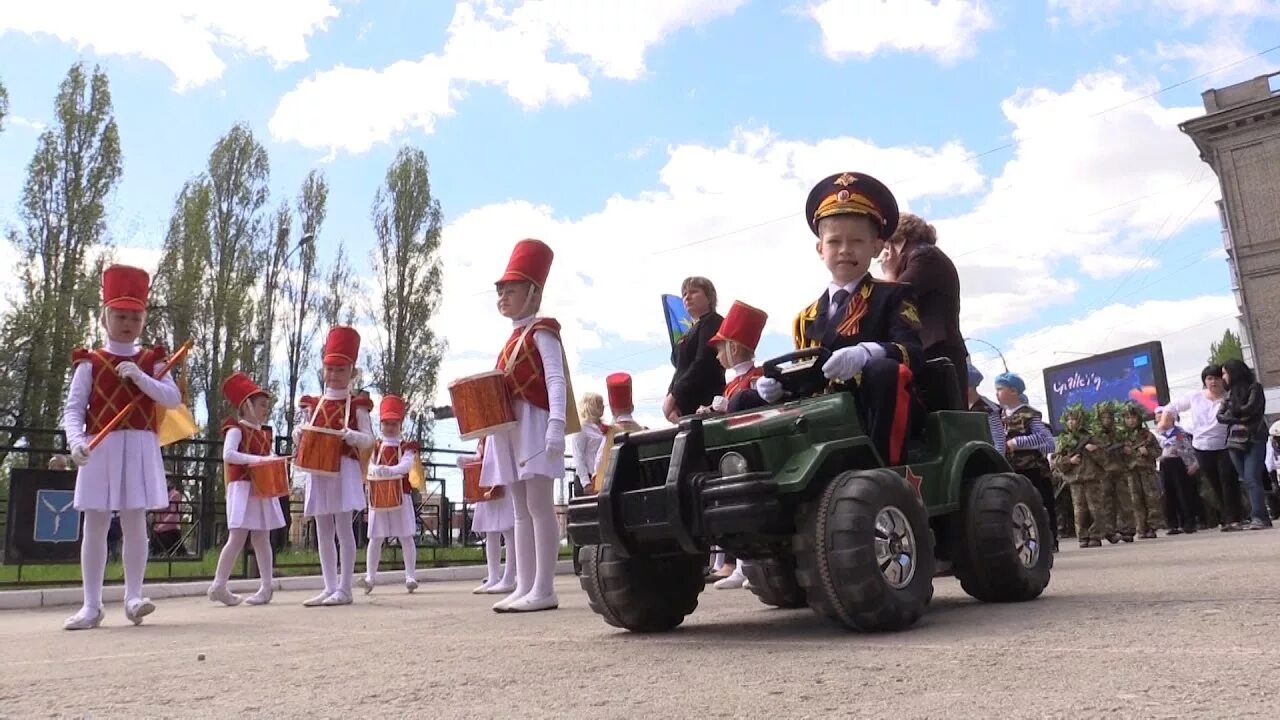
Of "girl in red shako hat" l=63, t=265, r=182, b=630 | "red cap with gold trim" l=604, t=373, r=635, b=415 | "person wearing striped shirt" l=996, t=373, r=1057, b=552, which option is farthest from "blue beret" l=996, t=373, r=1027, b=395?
"girl in red shako hat" l=63, t=265, r=182, b=630

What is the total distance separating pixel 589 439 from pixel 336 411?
11.0 ft

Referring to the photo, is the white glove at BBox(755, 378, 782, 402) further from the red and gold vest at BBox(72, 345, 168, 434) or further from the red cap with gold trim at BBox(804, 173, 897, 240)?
the red and gold vest at BBox(72, 345, 168, 434)

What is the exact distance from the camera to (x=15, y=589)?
11.0 m

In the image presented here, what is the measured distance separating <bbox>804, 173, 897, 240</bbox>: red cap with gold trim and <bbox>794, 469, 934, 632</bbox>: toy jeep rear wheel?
1.28m

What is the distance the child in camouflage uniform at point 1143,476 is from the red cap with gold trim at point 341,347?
827 cm

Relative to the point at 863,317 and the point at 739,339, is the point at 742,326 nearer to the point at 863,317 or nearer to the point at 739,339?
the point at 739,339

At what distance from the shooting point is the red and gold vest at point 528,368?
621 centimetres

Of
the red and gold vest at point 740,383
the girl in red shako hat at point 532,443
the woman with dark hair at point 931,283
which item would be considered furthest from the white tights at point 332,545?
the woman with dark hair at point 931,283

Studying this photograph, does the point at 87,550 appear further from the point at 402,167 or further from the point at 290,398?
the point at 402,167

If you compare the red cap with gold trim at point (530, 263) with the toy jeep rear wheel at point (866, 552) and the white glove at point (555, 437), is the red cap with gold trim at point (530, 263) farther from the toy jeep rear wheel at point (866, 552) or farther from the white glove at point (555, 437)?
the toy jeep rear wheel at point (866, 552)

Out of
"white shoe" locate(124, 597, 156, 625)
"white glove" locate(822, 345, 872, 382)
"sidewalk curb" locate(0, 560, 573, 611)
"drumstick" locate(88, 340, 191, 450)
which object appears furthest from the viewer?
"sidewalk curb" locate(0, 560, 573, 611)

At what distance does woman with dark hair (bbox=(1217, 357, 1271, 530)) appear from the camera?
38.5ft

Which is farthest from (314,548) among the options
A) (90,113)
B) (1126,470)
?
(90,113)

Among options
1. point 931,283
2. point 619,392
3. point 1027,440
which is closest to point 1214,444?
point 1027,440
